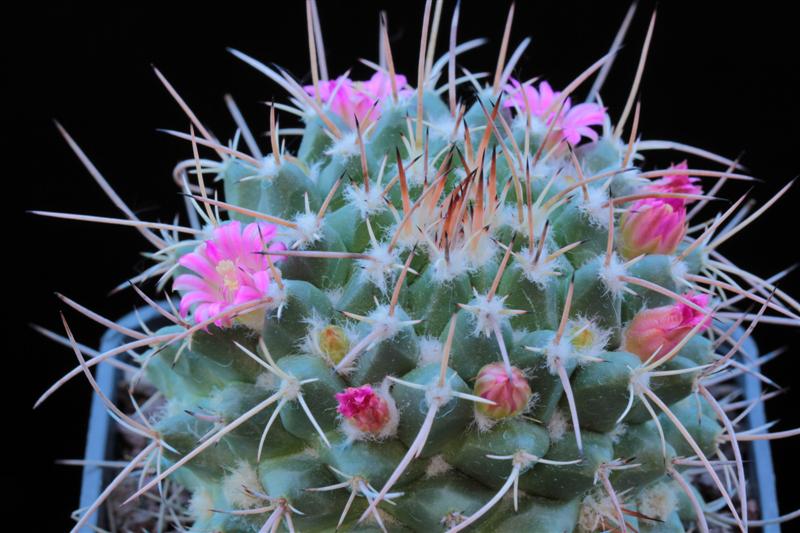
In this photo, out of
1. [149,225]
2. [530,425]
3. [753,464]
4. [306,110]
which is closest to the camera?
[530,425]

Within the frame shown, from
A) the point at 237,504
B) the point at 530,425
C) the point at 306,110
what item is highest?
the point at 306,110

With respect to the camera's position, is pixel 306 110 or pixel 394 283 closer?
pixel 394 283

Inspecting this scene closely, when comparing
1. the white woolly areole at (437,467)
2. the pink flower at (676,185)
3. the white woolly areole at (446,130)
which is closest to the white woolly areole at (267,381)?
the white woolly areole at (437,467)

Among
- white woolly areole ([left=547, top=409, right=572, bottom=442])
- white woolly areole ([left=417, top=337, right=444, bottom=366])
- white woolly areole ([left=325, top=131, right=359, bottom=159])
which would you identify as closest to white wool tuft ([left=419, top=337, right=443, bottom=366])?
white woolly areole ([left=417, top=337, right=444, bottom=366])

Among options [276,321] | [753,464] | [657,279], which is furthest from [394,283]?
[753,464]

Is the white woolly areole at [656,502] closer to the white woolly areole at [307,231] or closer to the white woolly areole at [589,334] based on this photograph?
the white woolly areole at [589,334]

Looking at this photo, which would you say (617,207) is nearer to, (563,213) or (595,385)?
(563,213)

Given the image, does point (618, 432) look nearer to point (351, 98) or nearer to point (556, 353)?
point (556, 353)
